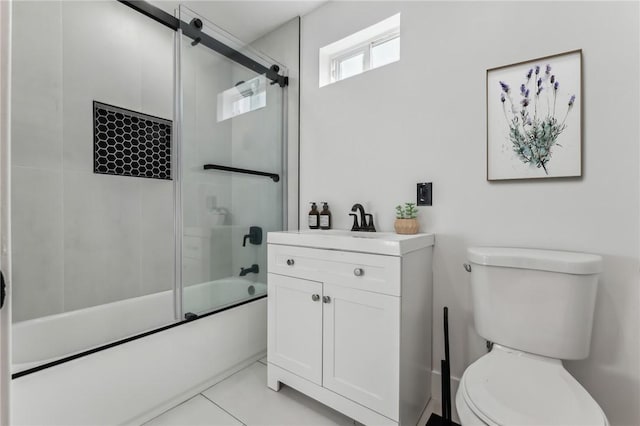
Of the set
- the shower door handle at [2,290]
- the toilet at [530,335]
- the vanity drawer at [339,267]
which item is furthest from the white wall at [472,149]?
the shower door handle at [2,290]

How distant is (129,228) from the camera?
77.0 inches

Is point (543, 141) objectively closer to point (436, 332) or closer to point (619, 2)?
point (619, 2)

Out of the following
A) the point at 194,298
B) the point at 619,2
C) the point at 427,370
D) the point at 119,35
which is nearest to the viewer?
the point at 619,2

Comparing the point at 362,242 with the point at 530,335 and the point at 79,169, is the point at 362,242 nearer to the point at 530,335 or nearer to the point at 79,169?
the point at 530,335

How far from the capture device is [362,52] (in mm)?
2088

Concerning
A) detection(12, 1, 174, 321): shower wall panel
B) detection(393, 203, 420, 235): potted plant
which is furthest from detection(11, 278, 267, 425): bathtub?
Result: detection(393, 203, 420, 235): potted plant

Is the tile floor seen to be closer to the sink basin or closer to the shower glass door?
the shower glass door

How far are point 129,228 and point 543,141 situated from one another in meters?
2.40

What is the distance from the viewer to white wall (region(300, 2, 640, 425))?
1208 millimetres

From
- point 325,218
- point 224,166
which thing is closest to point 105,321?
point 224,166

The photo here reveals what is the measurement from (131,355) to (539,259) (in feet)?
6.08

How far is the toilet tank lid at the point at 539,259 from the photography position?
3.63ft

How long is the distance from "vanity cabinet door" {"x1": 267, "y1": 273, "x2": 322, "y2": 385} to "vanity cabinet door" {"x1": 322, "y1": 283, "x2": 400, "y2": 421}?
0.19ft

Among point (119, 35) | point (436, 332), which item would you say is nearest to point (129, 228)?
point (119, 35)
